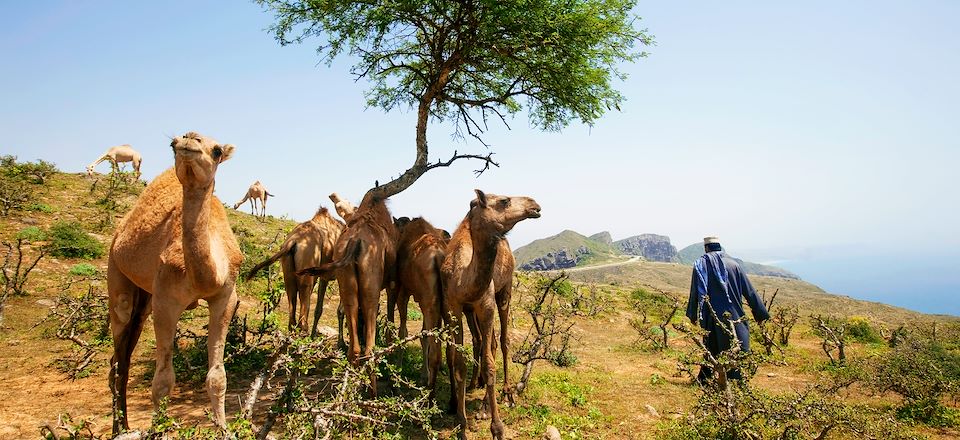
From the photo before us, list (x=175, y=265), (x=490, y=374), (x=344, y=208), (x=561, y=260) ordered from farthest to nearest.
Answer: (x=561, y=260), (x=344, y=208), (x=490, y=374), (x=175, y=265)

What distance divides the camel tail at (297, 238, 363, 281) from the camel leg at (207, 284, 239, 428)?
2.02 metres

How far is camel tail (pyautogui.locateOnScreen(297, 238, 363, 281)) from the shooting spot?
667cm

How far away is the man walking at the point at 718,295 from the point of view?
9.03 metres

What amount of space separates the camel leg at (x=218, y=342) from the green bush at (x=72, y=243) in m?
12.8

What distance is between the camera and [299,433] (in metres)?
3.55

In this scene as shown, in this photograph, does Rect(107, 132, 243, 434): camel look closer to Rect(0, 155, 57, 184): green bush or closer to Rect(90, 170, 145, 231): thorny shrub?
Rect(90, 170, 145, 231): thorny shrub

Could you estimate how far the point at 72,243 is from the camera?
45.5 feet

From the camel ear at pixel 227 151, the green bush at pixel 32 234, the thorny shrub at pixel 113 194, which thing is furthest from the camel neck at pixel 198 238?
the thorny shrub at pixel 113 194

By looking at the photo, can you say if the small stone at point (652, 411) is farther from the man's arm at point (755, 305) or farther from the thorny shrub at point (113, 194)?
the thorny shrub at point (113, 194)

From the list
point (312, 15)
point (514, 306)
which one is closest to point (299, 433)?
point (312, 15)

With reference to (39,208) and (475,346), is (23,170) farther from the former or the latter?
(475,346)

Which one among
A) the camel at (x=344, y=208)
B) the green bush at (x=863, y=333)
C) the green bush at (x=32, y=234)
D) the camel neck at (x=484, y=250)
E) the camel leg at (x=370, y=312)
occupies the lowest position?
the green bush at (x=863, y=333)

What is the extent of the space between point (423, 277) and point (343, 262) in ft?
3.92


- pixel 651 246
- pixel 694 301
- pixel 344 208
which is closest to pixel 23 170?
pixel 344 208
